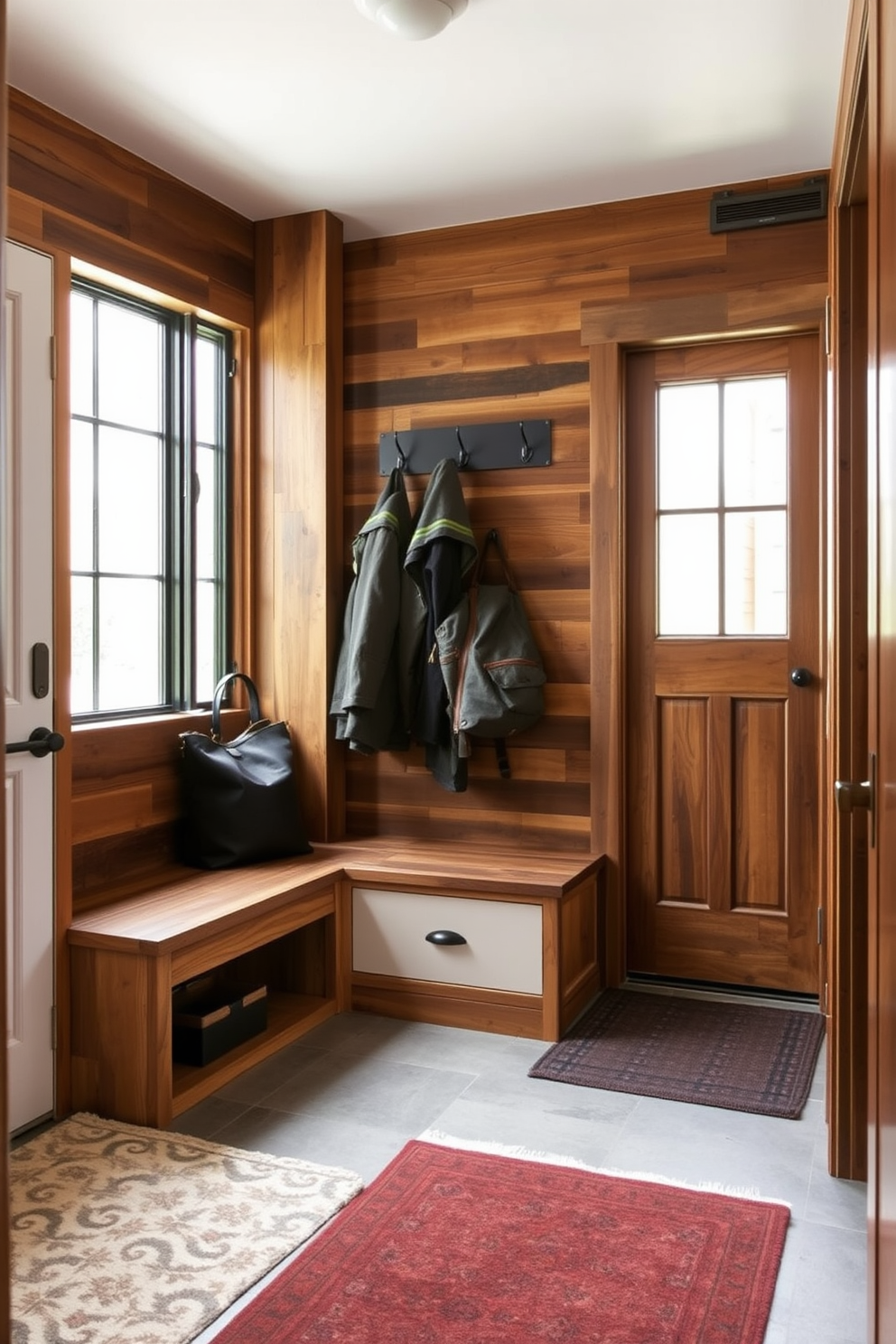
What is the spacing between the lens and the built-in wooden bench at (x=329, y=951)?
8.91ft

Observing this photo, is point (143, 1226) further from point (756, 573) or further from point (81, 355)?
point (756, 573)

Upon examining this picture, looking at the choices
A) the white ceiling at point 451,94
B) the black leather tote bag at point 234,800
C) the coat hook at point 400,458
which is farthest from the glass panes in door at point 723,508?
the black leather tote bag at point 234,800

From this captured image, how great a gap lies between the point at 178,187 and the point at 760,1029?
9.99 ft

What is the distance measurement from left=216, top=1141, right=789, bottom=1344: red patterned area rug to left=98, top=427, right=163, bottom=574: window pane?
186 centimetres

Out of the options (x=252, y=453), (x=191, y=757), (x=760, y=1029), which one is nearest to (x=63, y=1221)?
(x=191, y=757)

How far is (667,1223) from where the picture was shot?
2232 millimetres

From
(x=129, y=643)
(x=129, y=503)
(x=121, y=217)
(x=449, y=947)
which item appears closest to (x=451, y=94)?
(x=121, y=217)

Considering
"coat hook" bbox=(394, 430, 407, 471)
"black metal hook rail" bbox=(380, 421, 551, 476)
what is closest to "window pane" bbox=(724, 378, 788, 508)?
"black metal hook rail" bbox=(380, 421, 551, 476)

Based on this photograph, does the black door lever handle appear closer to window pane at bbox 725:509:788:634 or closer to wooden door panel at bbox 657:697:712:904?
wooden door panel at bbox 657:697:712:904

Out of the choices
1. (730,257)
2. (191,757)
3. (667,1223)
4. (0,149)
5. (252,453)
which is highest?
(730,257)

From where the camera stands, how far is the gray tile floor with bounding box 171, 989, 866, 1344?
2.23m

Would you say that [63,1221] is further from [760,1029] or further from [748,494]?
[748,494]

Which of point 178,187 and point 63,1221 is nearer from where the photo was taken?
point 63,1221

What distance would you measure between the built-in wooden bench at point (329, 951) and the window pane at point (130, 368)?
1.37m
